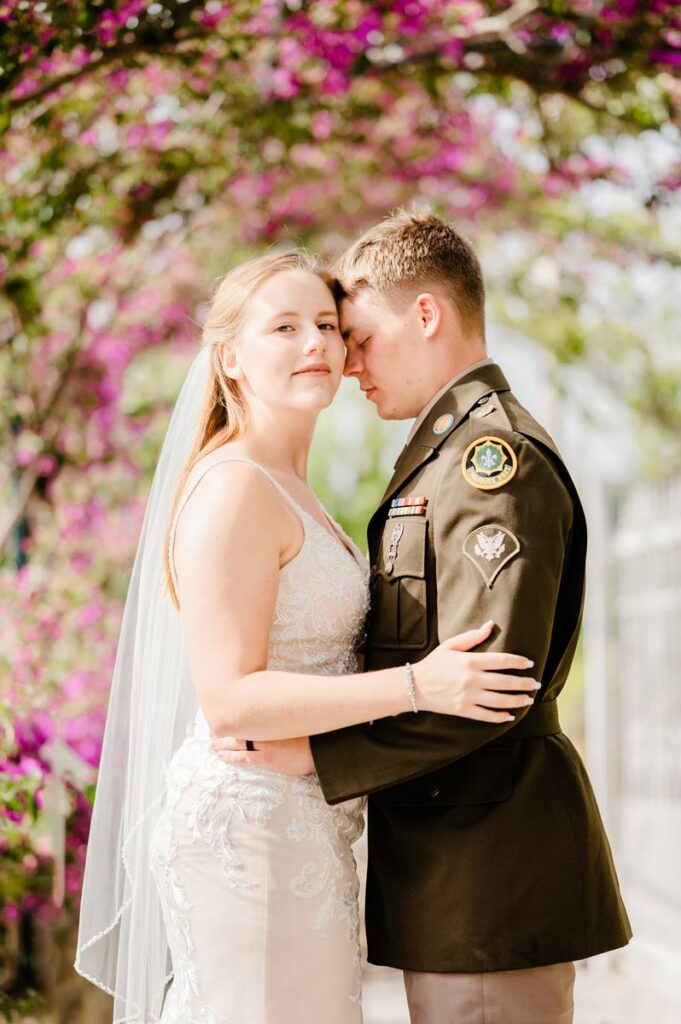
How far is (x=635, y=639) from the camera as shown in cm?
696

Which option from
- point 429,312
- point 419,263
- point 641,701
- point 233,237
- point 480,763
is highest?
point 419,263

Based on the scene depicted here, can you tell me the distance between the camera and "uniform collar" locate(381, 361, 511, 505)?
8.91 feet

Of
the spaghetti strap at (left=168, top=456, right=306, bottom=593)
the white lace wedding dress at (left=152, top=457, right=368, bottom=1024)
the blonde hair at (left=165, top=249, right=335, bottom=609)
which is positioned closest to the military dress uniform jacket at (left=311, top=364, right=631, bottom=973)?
the white lace wedding dress at (left=152, top=457, right=368, bottom=1024)

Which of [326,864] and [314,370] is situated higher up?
[314,370]

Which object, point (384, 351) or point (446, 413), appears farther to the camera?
point (384, 351)

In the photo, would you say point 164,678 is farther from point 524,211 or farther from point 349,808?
point 524,211

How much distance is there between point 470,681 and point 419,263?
41.2 inches

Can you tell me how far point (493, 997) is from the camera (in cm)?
247

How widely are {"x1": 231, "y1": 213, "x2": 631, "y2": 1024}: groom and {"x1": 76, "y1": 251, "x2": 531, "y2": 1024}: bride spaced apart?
0.09 meters

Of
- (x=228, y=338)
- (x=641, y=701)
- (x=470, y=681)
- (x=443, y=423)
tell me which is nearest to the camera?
(x=470, y=681)

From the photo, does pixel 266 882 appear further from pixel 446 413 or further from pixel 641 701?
pixel 641 701

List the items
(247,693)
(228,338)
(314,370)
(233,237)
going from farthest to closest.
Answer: (233,237), (228,338), (314,370), (247,693)

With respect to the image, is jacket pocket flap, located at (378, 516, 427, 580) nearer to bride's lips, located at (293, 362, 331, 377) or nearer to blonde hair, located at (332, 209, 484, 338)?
bride's lips, located at (293, 362, 331, 377)

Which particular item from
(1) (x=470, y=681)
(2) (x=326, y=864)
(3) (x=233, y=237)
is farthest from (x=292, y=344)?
(3) (x=233, y=237)
